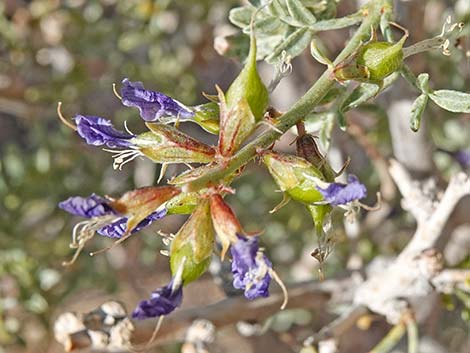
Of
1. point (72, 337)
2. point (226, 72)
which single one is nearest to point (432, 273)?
point (72, 337)

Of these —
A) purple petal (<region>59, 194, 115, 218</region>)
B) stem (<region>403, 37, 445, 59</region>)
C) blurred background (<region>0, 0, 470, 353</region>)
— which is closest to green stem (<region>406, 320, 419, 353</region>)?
blurred background (<region>0, 0, 470, 353</region>)

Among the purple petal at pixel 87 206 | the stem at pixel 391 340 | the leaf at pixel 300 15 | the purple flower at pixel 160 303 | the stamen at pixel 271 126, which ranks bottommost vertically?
the stem at pixel 391 340

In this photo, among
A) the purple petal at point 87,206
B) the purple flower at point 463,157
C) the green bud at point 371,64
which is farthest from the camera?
the purple flower at point 463,157

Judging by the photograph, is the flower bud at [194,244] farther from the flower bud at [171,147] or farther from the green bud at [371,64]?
the green bud at [371,64]

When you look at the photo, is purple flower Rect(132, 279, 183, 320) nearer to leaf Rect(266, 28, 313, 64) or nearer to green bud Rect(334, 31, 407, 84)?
green bud Rect(334, 31, 407, 84)

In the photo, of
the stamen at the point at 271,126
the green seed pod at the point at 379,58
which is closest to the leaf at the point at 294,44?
the green seed pod at the point at 379,58

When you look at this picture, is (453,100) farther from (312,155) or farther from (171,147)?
(171,147)
